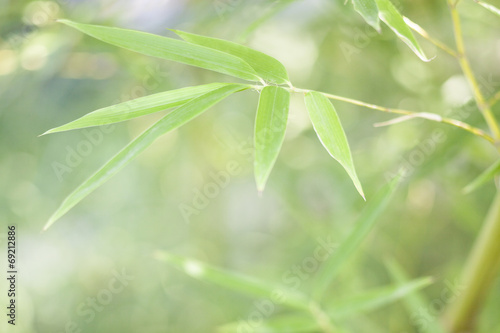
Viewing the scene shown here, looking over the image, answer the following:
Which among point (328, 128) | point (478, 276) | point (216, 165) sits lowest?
point (478, 276)

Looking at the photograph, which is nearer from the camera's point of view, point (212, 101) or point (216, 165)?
point (212, 101)

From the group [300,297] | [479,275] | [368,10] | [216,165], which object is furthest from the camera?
[216,165]

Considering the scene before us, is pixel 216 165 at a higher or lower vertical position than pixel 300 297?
higher

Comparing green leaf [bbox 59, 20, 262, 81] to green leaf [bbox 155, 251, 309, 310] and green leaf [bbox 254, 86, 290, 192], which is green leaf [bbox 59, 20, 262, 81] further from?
green leaf [bbox 155, 251, 309, 310]

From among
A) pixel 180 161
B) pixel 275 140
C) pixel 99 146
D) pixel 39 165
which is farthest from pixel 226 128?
pixel 275 140

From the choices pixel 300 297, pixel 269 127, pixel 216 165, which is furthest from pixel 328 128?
pixel 216 165

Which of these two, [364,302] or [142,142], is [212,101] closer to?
[142,142]

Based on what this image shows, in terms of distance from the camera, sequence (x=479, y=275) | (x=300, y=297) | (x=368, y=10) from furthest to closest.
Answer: (x=300, y=297) → (x=479, y=275) → (x=368, y=10)
